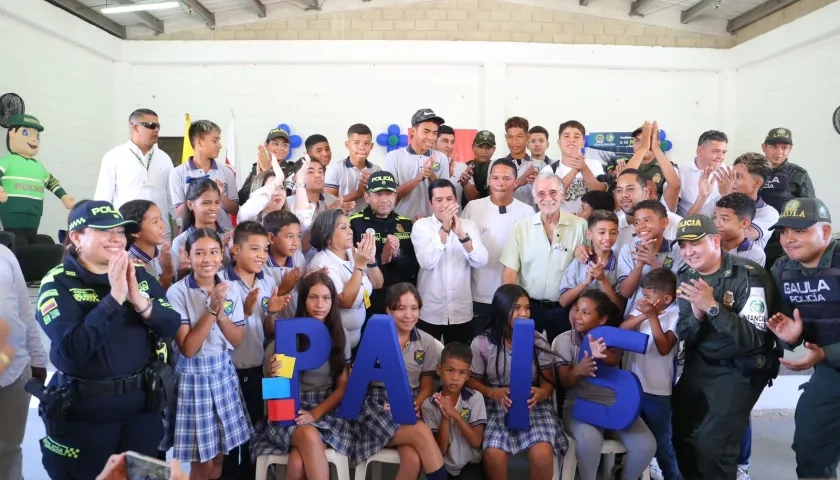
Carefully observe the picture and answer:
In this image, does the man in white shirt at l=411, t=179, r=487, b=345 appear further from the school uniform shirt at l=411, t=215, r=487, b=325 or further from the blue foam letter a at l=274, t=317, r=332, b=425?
the blue foam letter a at l=274, t=317, r=332, b=425

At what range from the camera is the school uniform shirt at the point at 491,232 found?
12.5ft

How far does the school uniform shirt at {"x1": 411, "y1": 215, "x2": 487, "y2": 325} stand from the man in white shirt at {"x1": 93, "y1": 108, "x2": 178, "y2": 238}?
1.89 metres

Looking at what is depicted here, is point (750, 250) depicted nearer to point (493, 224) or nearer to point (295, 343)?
point (493, 224)

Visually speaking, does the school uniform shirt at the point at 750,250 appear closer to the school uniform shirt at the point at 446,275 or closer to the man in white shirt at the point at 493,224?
the man in white shirt at the point at 493,224

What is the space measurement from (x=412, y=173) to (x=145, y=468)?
3539 mm

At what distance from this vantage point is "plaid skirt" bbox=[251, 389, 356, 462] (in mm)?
2773

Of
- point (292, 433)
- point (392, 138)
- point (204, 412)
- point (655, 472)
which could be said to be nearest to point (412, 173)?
point (292, 433)

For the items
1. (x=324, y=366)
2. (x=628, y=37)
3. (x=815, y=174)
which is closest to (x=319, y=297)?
(x=324, y=366)

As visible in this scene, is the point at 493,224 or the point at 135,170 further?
the point at 135,170

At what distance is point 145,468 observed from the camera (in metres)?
1.24

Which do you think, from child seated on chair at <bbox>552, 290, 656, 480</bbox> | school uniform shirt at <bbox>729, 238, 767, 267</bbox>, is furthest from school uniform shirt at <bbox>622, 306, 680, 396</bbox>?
school uniform shirt at <bbox>729, 238, 767, 267</bbox>

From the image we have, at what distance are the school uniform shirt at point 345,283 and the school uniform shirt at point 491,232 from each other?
83cm

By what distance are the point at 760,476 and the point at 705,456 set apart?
859 mm

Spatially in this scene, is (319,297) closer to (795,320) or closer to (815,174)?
(795,320)
